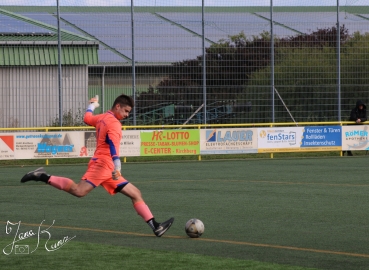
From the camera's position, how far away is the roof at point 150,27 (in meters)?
28.1

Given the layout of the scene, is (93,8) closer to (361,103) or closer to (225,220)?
(361,103)

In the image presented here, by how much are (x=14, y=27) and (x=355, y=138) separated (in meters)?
12.1

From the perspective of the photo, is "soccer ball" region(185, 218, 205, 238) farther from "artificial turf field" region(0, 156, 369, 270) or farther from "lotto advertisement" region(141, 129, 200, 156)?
"lotto advertisement" region(141, 129, 200, 156)

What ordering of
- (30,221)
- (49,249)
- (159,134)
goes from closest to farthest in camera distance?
(49,249) < (30,221) < (159,134)

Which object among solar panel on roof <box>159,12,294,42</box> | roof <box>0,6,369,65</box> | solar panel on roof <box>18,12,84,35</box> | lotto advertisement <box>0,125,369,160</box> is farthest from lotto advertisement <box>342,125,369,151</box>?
solar panel on roof <box>18,12,84,35</box>

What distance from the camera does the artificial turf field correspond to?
8984mm

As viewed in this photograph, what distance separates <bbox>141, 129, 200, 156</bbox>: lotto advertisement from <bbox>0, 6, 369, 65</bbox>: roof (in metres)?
2.41

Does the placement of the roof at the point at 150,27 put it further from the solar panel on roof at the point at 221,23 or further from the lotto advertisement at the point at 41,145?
the lotto advertisement at the point at 41,145

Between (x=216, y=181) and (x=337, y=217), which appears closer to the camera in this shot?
(x=337, y=217)

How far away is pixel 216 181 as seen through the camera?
64.6ft

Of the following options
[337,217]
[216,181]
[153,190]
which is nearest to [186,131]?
[216,181]

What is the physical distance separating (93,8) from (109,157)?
59.2ft

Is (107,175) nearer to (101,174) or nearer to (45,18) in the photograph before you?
(101,174)

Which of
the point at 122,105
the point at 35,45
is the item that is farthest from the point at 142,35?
the point at 122,105
